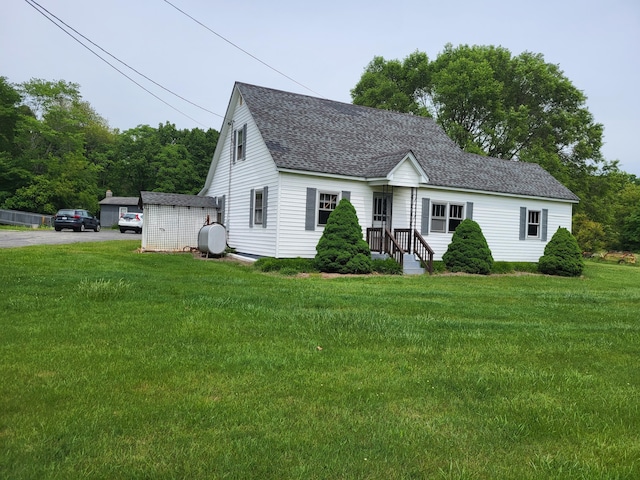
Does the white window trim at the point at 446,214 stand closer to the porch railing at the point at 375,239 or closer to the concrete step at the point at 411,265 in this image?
the concrete step at the point at 411,265

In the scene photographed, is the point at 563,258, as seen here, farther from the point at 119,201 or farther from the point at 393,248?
the point at 119,201

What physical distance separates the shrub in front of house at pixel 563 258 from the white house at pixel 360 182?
5.89 ft

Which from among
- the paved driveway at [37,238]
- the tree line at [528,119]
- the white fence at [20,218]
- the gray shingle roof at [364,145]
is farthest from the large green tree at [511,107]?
the white fence at [20,218]

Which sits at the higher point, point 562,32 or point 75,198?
point 562,32

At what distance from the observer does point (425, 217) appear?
711 inches

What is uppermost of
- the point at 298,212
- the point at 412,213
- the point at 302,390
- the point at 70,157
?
the point at 70,157

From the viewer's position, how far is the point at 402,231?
680 inches

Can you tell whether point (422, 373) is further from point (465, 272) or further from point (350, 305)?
point (465, 272)

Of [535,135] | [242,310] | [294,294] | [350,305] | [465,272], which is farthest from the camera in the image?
[535,135]

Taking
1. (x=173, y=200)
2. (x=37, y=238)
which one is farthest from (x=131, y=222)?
(x=173, y=200)

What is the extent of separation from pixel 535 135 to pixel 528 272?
18.7 m

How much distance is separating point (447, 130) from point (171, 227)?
2270 cm

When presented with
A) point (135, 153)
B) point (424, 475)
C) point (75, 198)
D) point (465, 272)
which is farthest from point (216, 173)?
point (135, 153)

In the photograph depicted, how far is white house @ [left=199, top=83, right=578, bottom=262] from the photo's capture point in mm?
16125
